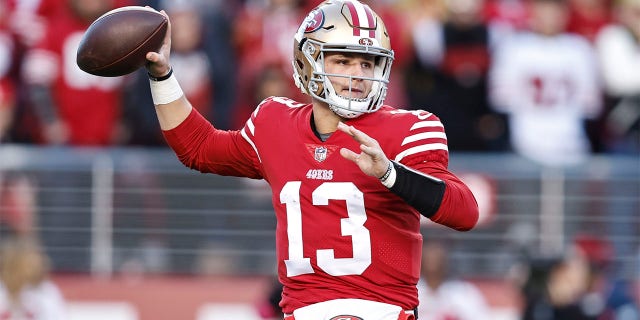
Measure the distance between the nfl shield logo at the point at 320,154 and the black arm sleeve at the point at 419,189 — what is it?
0.41 meters

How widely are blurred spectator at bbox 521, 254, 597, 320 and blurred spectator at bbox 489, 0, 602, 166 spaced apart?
1171 millimetres

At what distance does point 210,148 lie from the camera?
5.83 meters

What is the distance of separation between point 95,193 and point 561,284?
10.8 ft

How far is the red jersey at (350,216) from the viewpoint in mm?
5340

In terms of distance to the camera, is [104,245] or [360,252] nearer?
[360,252]

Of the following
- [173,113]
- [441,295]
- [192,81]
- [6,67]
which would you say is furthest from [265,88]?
[173,113]

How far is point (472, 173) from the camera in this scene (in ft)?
33.3

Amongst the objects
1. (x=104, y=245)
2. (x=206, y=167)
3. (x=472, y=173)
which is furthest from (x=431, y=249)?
(x=206, y=167)

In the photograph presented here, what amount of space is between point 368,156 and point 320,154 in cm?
46

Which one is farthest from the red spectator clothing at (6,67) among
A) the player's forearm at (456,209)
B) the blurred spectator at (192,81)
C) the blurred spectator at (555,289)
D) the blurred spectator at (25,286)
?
the player's forearm at (456,209)

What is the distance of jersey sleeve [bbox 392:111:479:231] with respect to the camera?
5.19 metres

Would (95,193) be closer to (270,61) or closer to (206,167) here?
(270,61)

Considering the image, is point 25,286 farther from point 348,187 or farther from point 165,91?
point 348,187

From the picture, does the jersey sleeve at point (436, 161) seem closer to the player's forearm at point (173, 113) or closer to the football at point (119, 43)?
the player's forearm at point (173, 113)
